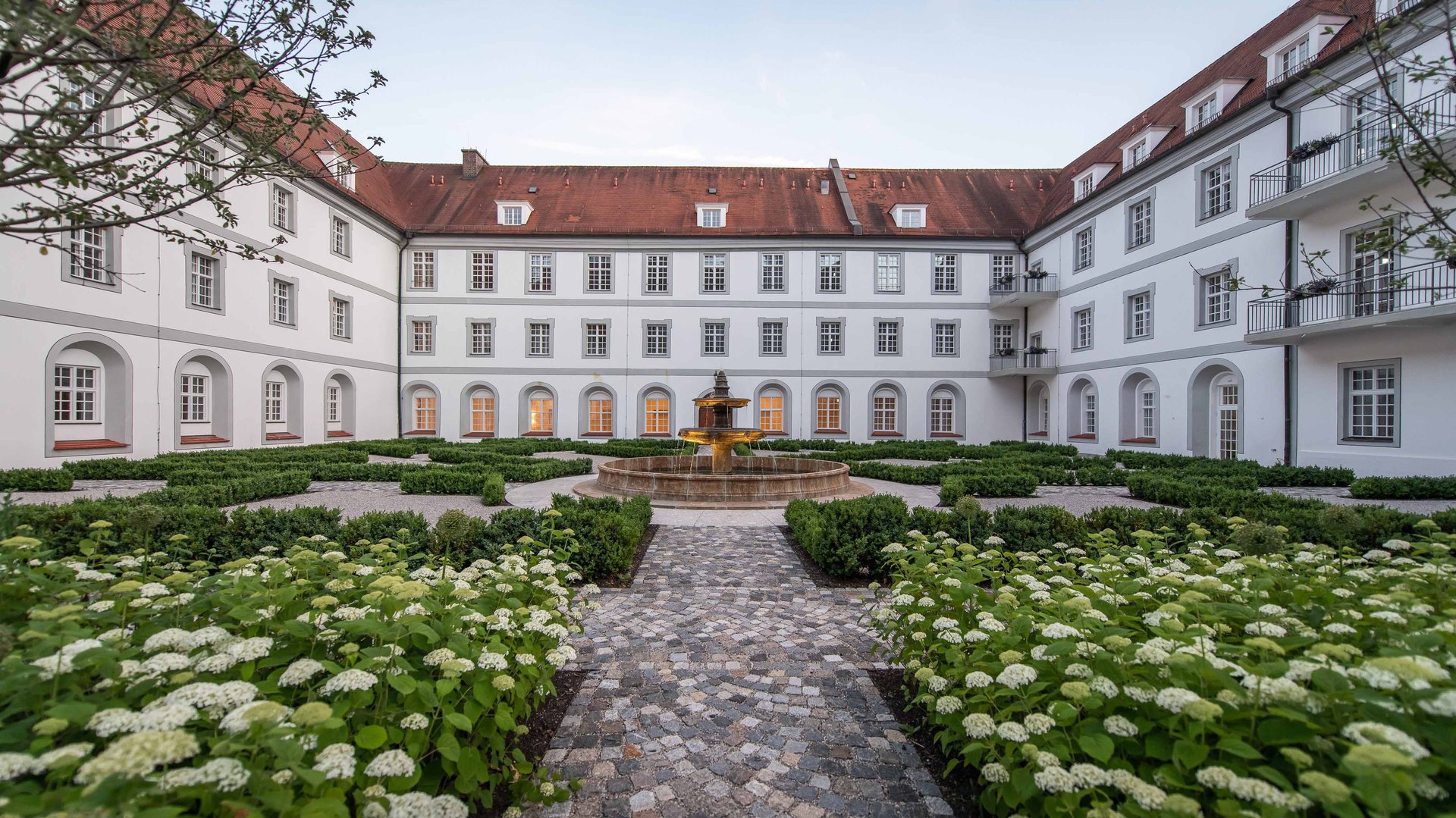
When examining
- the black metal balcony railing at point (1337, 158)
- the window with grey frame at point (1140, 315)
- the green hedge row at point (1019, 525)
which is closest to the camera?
the green hedge row at point (1019, 525)

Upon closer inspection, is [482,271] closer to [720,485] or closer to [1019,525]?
[720,485]

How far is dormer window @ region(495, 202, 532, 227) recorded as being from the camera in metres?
27.3

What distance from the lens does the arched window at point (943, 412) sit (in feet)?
89.2

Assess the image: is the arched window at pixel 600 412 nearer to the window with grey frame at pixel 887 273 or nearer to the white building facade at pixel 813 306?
the white building facade at pixel 813 306

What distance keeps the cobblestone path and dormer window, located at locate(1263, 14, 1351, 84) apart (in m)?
17.9

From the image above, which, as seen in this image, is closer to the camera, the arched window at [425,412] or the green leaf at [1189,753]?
the green leaf at [1189,753]

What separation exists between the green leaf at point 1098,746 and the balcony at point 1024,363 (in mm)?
25158

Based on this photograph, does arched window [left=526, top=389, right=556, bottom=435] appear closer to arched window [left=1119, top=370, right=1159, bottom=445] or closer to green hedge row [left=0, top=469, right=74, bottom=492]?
green hedge row [left=0, top=469, right=74, bottom=492]

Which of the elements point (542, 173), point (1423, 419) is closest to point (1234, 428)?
point (1423, 419)

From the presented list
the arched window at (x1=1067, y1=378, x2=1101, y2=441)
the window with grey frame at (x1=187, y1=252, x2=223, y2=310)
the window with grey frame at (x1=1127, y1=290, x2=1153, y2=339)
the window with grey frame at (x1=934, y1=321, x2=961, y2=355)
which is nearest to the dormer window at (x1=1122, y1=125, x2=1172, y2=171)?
the window with grey frame at (x1=1127, y1=290, x2=1153, y2=339)

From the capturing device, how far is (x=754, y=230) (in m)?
27.2

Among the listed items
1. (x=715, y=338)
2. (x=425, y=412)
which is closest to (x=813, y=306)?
(x=715, y=338)

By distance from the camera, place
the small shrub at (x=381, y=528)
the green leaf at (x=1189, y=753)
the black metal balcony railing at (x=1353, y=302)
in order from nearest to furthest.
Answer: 1. the green leaf at (x=1189, y=753)
2. the small shrub at (x=381, y=528)
3. the black metal balcony railing at (x=1353, y=302)

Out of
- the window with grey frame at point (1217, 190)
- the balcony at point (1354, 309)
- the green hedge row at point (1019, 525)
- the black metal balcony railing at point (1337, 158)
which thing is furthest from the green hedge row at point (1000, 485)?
the window with grey frame at point (1217, 190)
